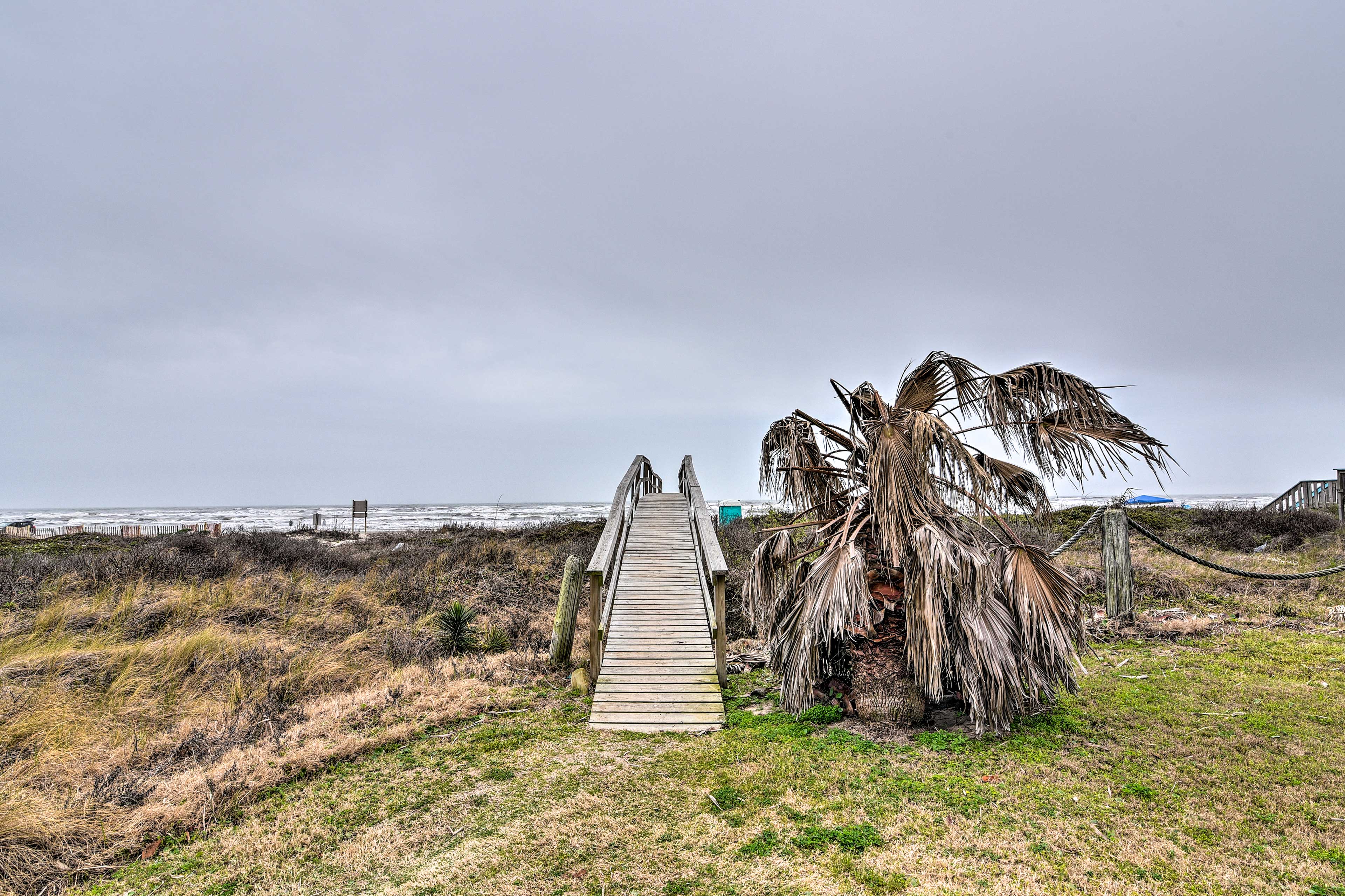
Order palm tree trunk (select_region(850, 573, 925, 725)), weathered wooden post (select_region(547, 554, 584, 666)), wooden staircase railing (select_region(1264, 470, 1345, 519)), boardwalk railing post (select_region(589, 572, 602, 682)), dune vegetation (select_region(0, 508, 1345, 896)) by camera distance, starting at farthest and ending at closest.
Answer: wooden staircase railing (select_region(1264, 470, 1345, 519)) → weathered wooden post (select_region(547, 554, 584, 666)) → boardwalk railing post (select_region(589, 572, 602, 682)) → palm tree trunk (select_region(850, 573, 925, 725)) → dune vegetation (select_region(0, 508, 1345, 896))

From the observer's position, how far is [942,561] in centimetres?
485

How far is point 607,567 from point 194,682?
4.89 m

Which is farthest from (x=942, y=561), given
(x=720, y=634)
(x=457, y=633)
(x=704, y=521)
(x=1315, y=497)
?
(x=1315, y=497)

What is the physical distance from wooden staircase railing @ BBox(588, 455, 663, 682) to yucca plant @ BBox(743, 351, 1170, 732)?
225cm

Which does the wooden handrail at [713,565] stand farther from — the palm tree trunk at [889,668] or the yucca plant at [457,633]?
the yucca plant at [457,633]

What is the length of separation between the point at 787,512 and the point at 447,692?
15.0 ft

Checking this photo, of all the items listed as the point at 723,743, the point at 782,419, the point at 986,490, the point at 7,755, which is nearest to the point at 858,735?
the point at 723,743

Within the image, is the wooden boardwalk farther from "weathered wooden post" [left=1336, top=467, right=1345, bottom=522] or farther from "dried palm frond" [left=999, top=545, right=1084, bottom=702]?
"weathered wooden post" [left=1336, top=467, right=1345, bottom=522]

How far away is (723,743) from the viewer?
5684 millimetres

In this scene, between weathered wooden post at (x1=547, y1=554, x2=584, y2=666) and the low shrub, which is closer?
weathered wooden post at (x1=547, y1=554, x2=584, y2=666)

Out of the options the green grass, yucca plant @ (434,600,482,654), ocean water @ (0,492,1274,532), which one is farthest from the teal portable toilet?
the green grass

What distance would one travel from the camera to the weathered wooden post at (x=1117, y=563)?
8.48 m

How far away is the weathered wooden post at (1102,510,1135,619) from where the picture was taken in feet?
27.8

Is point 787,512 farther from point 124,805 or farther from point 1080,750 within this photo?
point 124,805
